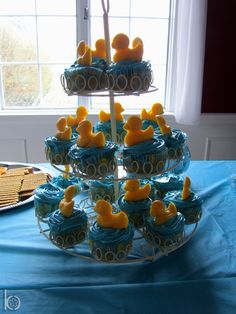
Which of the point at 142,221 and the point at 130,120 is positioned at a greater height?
the point at 130,120

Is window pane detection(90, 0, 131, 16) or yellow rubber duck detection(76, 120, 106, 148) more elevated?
window pane detection(90, 0, 131, 16)

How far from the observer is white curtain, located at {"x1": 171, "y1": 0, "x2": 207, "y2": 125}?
2057 mm

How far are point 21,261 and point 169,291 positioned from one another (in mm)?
370

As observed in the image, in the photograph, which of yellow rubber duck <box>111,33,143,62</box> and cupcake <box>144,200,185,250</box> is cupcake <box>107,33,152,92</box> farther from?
cupcake <box>144,200,185,250</box>

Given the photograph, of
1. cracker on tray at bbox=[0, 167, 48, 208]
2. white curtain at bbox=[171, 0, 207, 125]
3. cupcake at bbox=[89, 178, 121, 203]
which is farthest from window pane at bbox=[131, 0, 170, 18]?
cupcake at bbox=[89, 178, 121, 203]

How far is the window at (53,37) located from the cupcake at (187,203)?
5.42ft

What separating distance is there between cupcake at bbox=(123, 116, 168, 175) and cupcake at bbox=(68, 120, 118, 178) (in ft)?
0.13

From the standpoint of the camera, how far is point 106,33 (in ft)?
2.77

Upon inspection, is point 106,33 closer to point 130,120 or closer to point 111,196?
point 130,120

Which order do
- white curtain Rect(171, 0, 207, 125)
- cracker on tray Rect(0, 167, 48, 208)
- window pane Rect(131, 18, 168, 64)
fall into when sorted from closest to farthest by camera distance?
cracker on tray Rect(0, 167, 48, 208) → white curtain Rect(171, 0, 207, 125) → window pane Rect(131, 18, 168, 64)

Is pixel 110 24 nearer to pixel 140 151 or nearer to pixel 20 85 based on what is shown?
pixel 20 85

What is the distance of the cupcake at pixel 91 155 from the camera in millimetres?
766

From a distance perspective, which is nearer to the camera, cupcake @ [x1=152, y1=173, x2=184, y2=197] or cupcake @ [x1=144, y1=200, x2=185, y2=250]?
cupcake @ [x1=144, y1=200, x2=185, y2=250]

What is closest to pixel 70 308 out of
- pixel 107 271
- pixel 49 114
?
pixel 107 271
